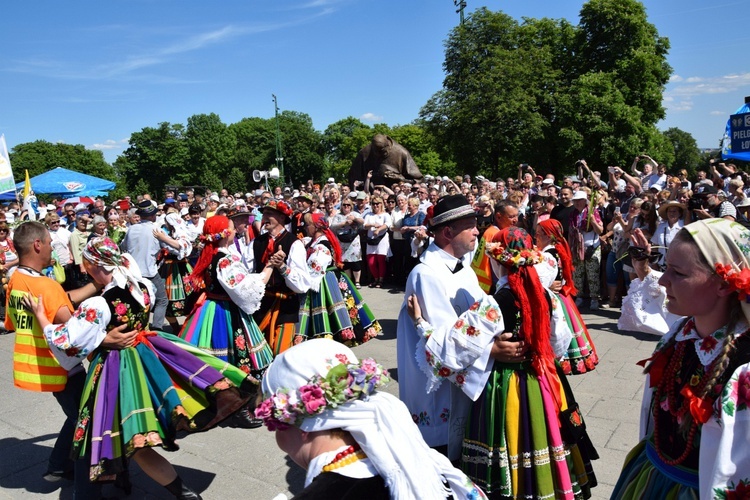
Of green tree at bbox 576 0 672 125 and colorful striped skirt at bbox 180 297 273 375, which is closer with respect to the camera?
colorful striped skirt at bbox 180 297 273 375

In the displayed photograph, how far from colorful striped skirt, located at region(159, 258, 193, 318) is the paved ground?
219 centimetres

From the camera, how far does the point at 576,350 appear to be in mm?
4418

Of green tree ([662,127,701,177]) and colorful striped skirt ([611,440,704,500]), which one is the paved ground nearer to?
colorful striped skirt ([611,440,704,500])

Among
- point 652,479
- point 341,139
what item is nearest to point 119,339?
point 652,479

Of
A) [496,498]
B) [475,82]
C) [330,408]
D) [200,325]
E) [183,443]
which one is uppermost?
[475,82]

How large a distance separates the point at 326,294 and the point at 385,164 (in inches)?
379

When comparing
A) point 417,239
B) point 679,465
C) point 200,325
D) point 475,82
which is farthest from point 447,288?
point 475,82

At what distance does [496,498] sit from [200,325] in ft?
9.94

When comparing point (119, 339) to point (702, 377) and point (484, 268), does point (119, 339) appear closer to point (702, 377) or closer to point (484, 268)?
point (702, 377)

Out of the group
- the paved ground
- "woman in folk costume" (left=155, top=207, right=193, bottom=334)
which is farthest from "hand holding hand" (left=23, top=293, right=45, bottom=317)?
"woman in folk costume" (left=155, top=207, right=193, bottom=334)

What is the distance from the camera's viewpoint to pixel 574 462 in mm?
3307

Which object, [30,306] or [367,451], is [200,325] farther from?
[367,451]

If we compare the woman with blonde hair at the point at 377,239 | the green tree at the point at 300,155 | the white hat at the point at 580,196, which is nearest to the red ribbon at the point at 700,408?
the white hat at the point at 580,196

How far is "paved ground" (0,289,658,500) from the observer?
423 centimetres
